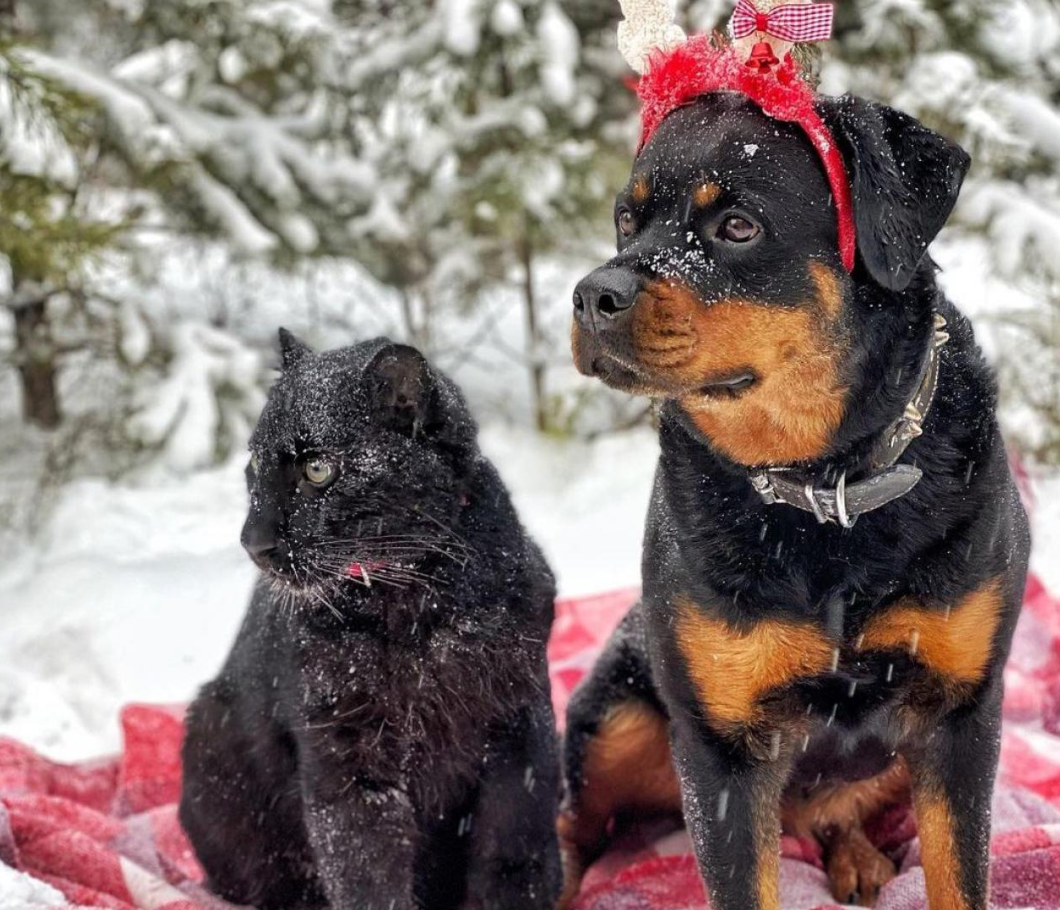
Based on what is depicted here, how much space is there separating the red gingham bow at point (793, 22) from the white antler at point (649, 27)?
21 centimetres

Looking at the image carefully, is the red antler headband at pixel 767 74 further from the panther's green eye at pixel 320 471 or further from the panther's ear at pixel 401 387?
the panther's green eye at pixel 320 471

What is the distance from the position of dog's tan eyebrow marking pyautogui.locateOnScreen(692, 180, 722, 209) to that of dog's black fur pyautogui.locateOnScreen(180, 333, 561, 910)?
736 mm

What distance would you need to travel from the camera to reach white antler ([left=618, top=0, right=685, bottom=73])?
251 centimetres

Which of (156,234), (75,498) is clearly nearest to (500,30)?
(156,234)

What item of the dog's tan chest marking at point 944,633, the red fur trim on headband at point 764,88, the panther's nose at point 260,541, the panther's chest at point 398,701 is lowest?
the panther's chest at point 398,701

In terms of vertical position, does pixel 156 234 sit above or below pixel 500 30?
below

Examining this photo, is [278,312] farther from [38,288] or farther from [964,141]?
[964,141]

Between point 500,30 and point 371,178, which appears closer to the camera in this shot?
point 500,30

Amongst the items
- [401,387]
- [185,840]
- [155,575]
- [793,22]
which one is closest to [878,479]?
[793,22]

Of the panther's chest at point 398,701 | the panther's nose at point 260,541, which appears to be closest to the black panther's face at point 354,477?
the panther's nose at point 260,541

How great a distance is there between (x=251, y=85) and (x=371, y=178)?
41.2 inches

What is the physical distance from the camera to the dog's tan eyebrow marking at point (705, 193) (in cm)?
230

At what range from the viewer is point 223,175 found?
21.8ft

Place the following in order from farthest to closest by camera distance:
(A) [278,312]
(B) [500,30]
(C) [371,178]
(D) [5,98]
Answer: (A) [278,312] < (C) [371,178] < (B) [500,30] < (D) [5,98]
